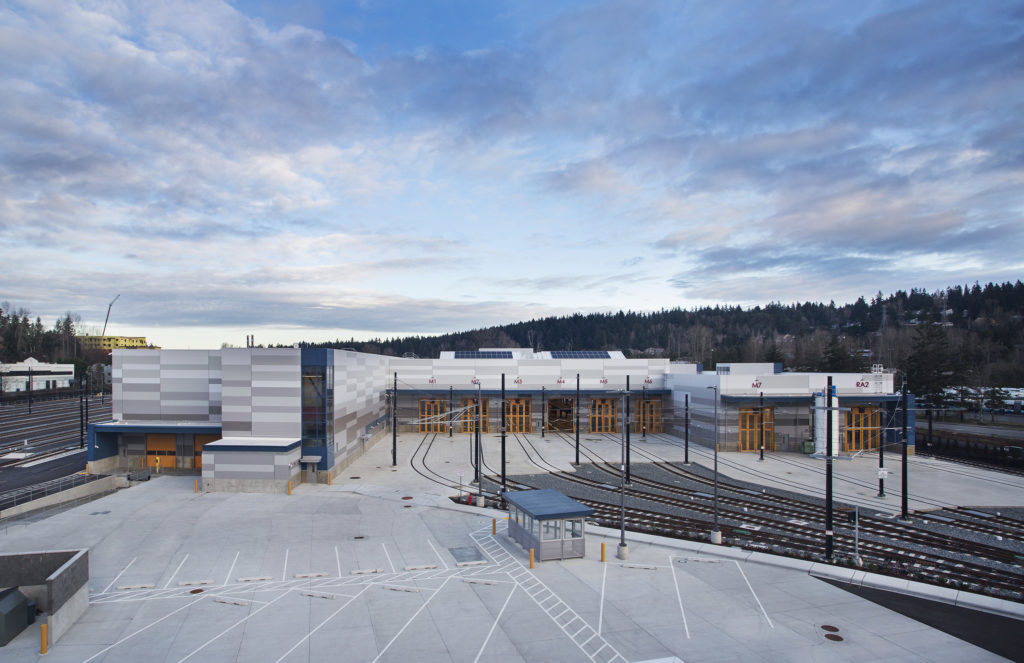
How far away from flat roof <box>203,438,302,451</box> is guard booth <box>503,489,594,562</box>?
19052mm

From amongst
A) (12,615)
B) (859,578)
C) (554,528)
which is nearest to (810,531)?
(859,578)

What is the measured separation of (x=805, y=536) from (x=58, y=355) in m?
192

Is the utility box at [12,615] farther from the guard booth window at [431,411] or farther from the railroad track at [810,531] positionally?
the guard booth window at [431,411]

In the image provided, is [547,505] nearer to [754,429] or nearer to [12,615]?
[12,615]

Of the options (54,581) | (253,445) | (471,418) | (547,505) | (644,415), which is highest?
(253,445)

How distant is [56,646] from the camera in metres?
16.7

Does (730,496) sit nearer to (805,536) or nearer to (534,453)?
(805,536)

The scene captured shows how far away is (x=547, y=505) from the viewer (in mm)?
25656

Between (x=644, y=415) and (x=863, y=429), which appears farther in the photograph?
(x=644, y=415)

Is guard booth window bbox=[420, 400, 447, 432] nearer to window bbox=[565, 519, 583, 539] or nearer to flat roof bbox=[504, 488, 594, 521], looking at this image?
flat roof bbox=[504, 488, 594, 521]

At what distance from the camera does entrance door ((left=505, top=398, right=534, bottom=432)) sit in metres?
69.8

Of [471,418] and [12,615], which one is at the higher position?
[12,615]

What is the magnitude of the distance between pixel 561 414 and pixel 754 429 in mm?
23753

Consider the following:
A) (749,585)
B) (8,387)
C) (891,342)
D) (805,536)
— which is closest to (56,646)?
(749,585)
